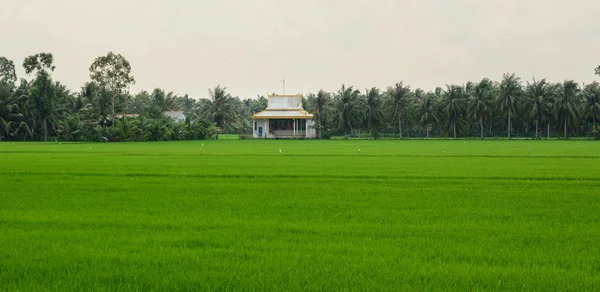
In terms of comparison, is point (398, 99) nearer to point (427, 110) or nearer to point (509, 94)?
point (427, 110)

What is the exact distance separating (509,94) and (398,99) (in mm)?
16085

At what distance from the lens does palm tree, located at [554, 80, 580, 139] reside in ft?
265

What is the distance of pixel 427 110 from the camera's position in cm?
8662

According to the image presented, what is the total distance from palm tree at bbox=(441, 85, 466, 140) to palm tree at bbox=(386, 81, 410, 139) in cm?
591

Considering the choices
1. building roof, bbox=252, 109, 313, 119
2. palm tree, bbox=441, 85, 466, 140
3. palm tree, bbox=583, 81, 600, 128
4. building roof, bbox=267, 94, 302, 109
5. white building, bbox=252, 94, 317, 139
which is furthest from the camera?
building roof, bbox=267, 94, 302, 109

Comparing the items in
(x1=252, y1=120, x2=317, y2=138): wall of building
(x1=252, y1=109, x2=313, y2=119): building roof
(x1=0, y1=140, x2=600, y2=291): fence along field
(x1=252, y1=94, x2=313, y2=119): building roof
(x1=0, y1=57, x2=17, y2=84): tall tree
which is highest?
(x1=0, y1=57, x2=17, y2=84): tall tree

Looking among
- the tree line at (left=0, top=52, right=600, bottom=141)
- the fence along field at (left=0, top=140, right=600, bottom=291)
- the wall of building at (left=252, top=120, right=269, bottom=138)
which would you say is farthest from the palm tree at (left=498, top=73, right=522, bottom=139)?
the fence along field at (left=0, top=140, right=600, bottom=291)

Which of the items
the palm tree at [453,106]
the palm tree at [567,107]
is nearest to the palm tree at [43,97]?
the palm tree at [453,106]

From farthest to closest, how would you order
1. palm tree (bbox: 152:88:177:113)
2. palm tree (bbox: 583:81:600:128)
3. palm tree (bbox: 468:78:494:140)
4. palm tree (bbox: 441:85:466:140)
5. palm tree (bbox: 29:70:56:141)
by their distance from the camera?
palm tree (bbox: 152:88:177:113) < palm tree (bbox: 441:85:466:140) < palm tree (bbox: 468:78:494:140) < palm tree (bbox: 583:81:600:128) < palm tree (bbox: 29:70:56:141)

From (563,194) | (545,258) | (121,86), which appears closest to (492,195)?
(563,194)

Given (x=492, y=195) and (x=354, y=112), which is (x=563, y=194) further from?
(x=354, y=112)

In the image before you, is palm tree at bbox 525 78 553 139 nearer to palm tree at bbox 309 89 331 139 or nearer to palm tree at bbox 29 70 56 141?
palm tree at bbox 309 89 331 139

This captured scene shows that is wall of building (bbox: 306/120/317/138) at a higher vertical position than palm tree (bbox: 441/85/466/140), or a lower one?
lower

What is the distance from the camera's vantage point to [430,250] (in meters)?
7.25
